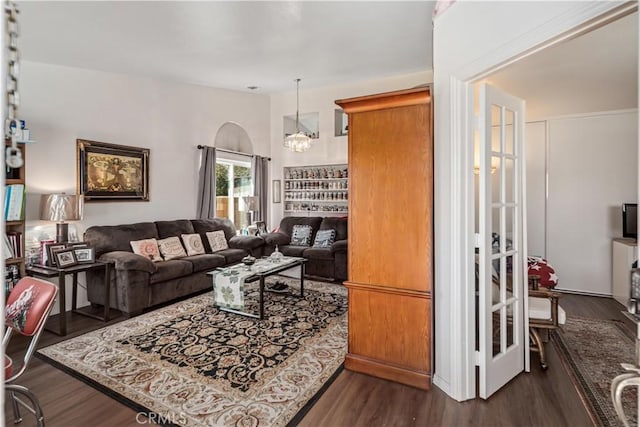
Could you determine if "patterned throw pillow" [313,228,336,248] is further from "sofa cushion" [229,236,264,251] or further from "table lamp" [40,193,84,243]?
"table lamp" [40,193,84,243]

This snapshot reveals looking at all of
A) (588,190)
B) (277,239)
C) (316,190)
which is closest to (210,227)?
(277,239)

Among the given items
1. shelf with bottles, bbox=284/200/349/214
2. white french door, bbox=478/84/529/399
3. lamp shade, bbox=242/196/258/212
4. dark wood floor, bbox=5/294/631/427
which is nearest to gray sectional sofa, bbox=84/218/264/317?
dark wood floor, bbox=5/294/631/427

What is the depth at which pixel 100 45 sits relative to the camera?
341cm

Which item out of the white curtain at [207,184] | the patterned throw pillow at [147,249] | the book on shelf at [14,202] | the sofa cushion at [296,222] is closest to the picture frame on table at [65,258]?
the book on shelf at [14,202]

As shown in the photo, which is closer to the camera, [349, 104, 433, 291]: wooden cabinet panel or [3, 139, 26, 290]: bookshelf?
[349, 104, 433, 291]: wooden cabinet panel

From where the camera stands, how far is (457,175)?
2111 mm

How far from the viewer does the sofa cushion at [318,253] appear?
535 centimetres

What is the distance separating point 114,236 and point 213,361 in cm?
244

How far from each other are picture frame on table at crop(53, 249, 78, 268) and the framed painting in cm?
84

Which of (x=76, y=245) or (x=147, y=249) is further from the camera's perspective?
(x=147, y=249)

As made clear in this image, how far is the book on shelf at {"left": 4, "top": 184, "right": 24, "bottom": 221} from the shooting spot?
3008 mm

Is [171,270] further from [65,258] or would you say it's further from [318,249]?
[318,249]

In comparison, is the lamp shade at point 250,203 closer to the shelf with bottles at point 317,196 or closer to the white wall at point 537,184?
the shelf with bottles at point 317,196

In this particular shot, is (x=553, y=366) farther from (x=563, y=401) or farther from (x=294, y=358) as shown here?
(x=294, y=358)
